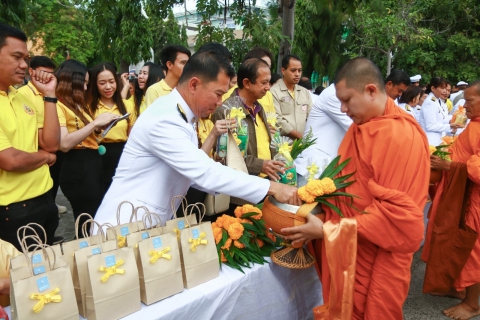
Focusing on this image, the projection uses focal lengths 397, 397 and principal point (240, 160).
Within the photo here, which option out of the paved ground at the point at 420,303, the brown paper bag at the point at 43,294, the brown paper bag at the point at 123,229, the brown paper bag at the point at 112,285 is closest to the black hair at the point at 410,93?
the paved ground at the point at 420,303

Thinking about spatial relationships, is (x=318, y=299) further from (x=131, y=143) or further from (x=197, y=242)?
(x=131, y=143)

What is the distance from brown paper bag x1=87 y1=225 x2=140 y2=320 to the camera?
62.4 inches

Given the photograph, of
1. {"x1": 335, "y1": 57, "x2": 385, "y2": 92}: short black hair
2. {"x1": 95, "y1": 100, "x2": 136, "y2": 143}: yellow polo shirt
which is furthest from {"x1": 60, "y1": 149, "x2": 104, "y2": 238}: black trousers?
{"x1": 335, "y1": 57, "x2": 385, "y2": 92}: short black hair

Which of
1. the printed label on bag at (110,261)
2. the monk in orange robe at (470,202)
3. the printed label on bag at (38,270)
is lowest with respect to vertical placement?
the monk in orange robe at (470,202)

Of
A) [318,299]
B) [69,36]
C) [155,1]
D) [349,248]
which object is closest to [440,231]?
[318,299]

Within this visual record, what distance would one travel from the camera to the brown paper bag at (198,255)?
189cm

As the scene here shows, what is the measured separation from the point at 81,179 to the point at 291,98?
2.49 metres

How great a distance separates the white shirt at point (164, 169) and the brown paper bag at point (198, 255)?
24 centimetres

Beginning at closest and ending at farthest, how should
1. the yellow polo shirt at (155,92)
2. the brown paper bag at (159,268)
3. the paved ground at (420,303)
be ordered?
the brown paper bag at (159,268) → the paved ground at (420,303) → the yellow polo shirt at (155,92)

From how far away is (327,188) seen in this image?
200 centimetres

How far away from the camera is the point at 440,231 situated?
324 centimetres

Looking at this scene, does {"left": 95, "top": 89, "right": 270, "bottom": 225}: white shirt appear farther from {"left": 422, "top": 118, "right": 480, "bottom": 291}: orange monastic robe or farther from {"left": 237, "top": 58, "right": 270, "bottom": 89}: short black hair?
{"left": 422, "top": 118, "right": 480, "bottom": 291}: orange monastic robe

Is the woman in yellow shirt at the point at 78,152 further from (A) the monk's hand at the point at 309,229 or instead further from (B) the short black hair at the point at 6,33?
(A) the monk's hand at the point at 309,229

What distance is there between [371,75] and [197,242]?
1223 millimetres
